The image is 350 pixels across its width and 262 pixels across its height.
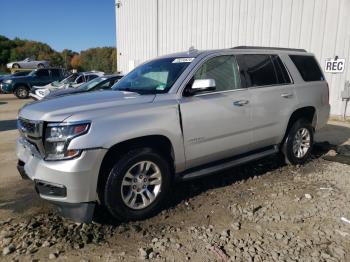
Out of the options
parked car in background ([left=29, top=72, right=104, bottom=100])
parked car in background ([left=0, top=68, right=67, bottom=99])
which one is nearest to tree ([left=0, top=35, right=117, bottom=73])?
parked car in background ([left=0, top=68, right=67, bottom=99])

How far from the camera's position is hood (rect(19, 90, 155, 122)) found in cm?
327

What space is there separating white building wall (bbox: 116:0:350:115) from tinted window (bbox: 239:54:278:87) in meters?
6.91

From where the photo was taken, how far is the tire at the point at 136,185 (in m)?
3.45

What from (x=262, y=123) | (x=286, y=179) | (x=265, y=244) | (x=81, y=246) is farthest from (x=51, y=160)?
(x=286, y=179)

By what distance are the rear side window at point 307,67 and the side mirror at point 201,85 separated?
223 cm

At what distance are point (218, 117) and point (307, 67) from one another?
97.1 inches

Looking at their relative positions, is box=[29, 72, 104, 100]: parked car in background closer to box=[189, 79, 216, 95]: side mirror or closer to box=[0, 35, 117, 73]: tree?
box=[189, 79, 216, 95]: side mirror

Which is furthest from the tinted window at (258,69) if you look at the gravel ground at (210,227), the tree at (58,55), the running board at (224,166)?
the tree at (58,55)

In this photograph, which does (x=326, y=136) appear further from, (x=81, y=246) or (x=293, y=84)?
(x=81, y=246)

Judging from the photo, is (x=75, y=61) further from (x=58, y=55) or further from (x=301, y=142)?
(x=301, y=142)

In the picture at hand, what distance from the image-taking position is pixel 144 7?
766 inches

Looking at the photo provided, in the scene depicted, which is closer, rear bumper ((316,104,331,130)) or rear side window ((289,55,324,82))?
rear side window ((289,55,324,82))

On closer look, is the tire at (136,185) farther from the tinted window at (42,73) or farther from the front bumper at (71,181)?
the tinted window at (42,73)

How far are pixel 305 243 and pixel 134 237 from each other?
1.69 meters
